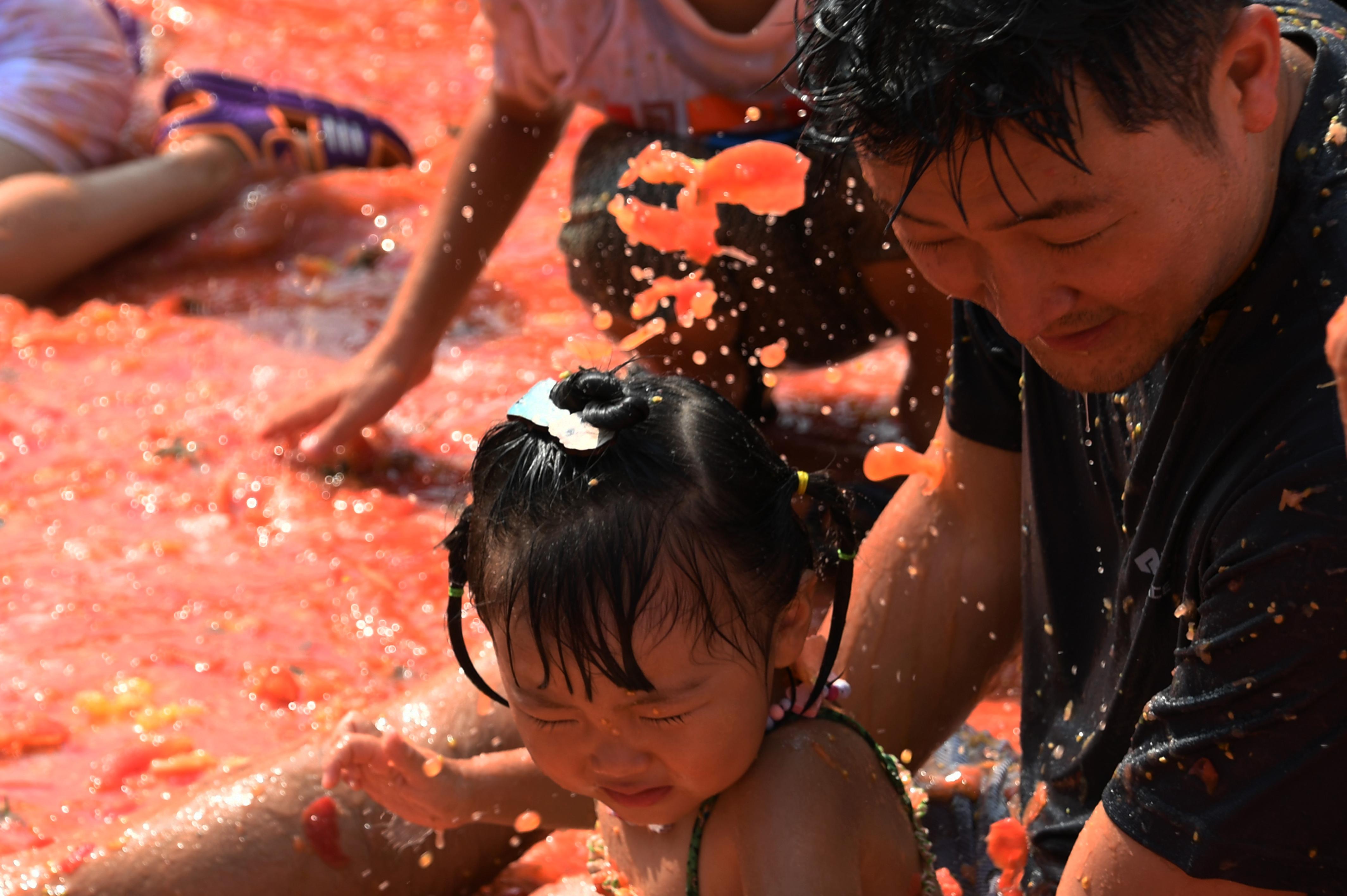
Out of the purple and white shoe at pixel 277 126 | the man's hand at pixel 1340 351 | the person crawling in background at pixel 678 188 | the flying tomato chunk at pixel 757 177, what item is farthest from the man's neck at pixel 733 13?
the purple and white shoe at pixel 277 126

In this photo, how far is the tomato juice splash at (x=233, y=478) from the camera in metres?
2.59

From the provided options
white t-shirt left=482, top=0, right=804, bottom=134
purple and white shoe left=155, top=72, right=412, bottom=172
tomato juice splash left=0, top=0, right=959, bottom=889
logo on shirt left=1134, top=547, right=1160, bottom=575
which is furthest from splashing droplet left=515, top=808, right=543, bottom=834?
purple and white shoe left=155, top=72, right=412, bottom=172

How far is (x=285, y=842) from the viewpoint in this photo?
6.80 feet

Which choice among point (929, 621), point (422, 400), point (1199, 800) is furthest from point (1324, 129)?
point (422, 400)

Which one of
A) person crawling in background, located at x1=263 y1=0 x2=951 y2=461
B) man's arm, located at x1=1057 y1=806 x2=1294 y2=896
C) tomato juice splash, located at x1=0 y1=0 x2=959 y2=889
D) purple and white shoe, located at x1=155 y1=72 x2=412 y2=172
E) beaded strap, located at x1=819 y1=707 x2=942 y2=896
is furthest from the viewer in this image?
purple and white shoe, located at x1=155 y1=72 x2=412 y2=172

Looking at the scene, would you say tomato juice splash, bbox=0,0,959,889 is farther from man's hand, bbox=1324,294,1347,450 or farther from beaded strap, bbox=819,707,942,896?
man's hand, bbox=1324,294,1347,450

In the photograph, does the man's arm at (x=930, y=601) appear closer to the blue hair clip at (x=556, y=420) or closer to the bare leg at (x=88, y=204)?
the blue hair clip at (x=556, y=420)

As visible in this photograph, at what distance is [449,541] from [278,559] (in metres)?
1.55

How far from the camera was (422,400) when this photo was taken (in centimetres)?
379

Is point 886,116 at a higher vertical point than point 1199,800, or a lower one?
higher

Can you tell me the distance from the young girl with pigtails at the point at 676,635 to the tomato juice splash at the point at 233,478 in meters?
0.35

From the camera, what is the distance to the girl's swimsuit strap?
172 centimetres

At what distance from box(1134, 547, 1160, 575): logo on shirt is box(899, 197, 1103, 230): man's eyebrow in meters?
0.42

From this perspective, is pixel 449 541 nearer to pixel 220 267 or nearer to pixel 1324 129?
pixel 1324 129
